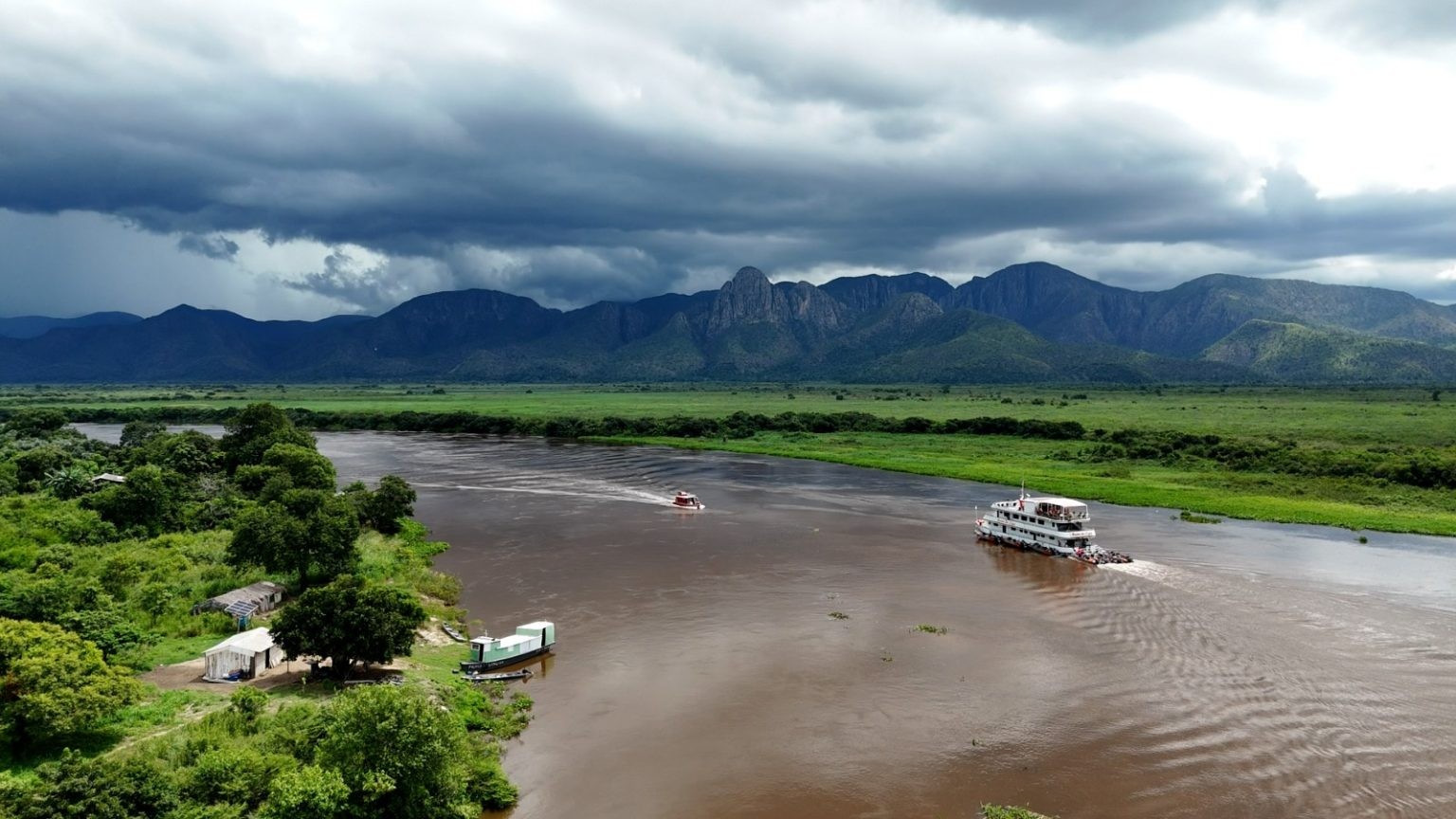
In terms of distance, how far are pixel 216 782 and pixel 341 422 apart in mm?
142365

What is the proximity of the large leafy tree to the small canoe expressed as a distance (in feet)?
44.2

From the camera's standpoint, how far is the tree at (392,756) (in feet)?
60.3

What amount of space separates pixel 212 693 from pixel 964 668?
1058 inches

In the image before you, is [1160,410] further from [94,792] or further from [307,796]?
[94,792]

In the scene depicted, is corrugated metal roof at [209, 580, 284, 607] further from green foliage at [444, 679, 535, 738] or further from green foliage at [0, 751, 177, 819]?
green foliage at [0, 751, 177, 819]

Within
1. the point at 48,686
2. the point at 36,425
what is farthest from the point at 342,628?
the point at 36,425

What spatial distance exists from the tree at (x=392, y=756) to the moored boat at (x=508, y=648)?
10093 millimetres

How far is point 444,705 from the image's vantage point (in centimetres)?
2539

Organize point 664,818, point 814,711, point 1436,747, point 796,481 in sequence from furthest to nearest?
point 796,481 → point 814,711 → point 1436,747 → point 664,818

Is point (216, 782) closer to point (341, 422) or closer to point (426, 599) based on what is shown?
point (426, 599)

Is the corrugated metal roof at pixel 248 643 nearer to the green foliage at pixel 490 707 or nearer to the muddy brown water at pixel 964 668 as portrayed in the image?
the green foliage at pixel 490 707

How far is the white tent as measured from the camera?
1047 inches

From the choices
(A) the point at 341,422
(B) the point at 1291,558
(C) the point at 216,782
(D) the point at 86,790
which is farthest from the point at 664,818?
(A) the point at 341,422

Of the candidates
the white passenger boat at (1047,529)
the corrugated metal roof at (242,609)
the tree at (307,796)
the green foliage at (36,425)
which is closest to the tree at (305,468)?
the corrugated metal roof at (242,609)
